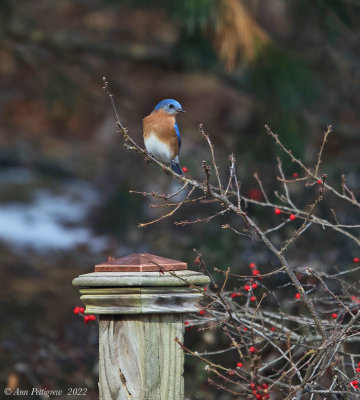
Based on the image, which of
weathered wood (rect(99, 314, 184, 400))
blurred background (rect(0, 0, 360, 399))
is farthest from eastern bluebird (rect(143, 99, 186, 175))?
weathered wood (rect(99, 314, 184, 400))

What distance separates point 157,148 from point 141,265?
1486 mm

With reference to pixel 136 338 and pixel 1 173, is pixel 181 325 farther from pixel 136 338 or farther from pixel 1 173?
pixel 1 173

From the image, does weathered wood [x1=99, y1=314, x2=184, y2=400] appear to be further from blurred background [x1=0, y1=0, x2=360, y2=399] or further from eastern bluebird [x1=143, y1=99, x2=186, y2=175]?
eastern bluebird [x1=143, y1=99, x2=186, y2=175]

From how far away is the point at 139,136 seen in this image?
7.68 m

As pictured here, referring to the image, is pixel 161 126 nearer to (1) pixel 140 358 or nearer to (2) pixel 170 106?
(2) pixel 170 106

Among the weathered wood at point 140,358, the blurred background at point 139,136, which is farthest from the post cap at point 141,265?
the blurred background at point 139,136

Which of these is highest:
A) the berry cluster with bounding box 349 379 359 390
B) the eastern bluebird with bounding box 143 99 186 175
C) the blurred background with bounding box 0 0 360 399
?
the blurred background with bounding box 0 0 360 399

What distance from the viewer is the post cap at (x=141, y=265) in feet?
5.87

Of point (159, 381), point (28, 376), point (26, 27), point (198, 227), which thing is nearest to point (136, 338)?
point (159, 381)

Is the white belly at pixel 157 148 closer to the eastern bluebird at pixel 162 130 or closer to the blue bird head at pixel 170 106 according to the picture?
the eastern bluebird at pixel 162 130

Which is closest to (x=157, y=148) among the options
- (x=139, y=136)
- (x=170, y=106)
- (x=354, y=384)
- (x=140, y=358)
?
(x=170, y=106)

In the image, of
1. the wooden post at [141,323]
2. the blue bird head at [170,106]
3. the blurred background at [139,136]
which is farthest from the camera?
the blurred background at [139,136]

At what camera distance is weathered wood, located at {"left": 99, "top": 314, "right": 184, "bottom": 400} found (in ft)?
5.74

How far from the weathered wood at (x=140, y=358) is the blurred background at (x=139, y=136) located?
0.88m
